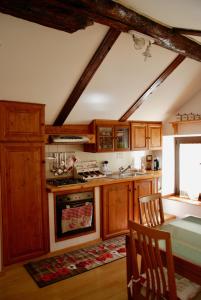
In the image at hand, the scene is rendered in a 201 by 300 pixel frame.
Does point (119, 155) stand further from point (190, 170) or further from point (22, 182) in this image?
point (22, 182)

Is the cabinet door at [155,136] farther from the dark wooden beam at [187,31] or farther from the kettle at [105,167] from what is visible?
the dark wooden beam at [187,31]

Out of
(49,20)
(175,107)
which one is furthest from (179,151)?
(49,20)

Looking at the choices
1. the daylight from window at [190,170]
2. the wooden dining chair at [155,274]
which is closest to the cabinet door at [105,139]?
the daylight from window at [190,170]

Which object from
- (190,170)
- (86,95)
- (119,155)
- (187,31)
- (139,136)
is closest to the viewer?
(187,31)

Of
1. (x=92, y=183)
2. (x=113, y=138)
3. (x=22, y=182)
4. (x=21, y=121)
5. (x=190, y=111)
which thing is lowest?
(x=92, y=183)

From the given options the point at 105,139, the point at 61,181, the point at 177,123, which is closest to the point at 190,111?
the point at 177,123

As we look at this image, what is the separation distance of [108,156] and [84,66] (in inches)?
80.0

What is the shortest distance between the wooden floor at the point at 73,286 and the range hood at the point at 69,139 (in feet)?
5.67

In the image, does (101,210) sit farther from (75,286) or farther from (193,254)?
(193,254)

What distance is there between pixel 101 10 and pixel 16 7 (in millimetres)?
683

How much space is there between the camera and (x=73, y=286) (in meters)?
2.67

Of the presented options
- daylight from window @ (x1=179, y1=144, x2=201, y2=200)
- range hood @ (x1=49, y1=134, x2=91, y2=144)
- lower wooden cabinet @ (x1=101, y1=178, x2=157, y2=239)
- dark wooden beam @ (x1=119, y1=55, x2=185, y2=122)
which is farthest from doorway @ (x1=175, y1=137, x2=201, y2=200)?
range hood @ (x1=49, y1=134, x2=91, y2=144)

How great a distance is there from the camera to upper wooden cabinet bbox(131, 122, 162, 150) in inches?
178

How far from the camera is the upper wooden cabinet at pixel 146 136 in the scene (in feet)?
14.8
